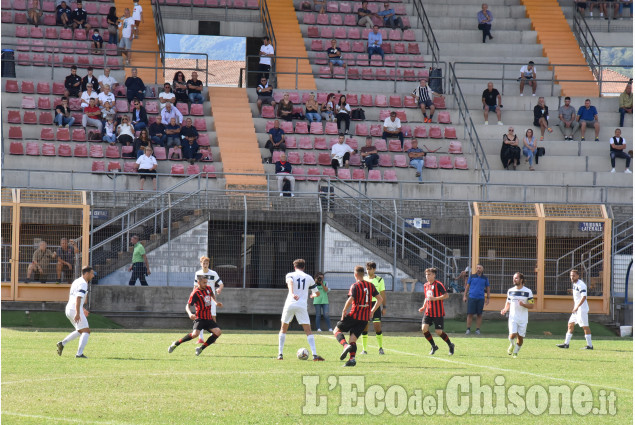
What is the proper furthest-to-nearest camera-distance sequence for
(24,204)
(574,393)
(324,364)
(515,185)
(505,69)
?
(505,69)
(515,185)
(24,204)
(324,364)
(574,393)

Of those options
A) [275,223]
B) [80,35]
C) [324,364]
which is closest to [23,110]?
[80,35]

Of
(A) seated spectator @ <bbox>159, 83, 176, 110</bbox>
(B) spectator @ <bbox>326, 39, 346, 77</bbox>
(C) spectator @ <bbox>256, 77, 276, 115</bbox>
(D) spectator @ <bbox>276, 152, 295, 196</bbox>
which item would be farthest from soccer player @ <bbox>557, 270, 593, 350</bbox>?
(B) spectator @ <bbox>326, 39, 346, 77</bbox>

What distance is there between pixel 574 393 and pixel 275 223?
16.4m

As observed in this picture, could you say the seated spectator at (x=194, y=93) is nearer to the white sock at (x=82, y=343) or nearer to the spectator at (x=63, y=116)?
the spectator at (x=63, y=116)

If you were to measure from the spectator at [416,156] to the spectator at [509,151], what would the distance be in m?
2.86

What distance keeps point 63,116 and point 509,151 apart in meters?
15.1

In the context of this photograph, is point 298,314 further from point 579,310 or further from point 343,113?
point 343,113

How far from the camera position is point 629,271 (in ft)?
96.2

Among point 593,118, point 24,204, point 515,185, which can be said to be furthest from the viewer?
point 593,118

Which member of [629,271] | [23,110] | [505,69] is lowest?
[629,271]

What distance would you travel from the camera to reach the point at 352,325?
18750 millimetres

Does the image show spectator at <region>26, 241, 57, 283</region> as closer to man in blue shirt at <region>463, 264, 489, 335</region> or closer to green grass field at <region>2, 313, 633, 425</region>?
green grass field at <region>2, 313, 633, 425</region>

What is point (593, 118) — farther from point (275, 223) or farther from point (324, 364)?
point (324, 364)

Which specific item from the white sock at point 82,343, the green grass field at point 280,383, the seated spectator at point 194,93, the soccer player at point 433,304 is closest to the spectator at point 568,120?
the seated spectator at point 194,93
